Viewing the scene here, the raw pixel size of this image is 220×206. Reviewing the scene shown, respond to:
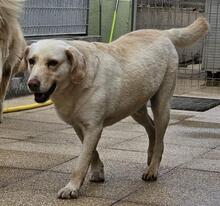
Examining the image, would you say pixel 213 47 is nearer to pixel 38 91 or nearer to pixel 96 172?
pixel 96 172

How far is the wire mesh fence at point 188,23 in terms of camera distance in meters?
12.8

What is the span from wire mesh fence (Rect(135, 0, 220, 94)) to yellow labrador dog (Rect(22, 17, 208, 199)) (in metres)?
7.32

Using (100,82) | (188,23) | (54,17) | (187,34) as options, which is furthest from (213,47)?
(100,82)

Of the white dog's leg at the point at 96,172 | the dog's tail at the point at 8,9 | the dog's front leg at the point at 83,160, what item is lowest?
the white dog's leg at the point at 96,172

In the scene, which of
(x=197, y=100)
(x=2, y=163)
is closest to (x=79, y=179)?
(x=2, y=163)

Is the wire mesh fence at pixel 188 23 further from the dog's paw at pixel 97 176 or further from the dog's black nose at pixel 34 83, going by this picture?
the dog's black nose at pixel 34 83

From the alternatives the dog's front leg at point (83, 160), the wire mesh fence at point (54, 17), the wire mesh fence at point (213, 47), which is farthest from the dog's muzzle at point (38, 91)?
the wire mesh fence at point (213, 47)

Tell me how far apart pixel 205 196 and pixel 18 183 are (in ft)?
4.71

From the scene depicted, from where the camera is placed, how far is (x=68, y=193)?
14.8 ft

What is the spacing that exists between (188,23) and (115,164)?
796 cm

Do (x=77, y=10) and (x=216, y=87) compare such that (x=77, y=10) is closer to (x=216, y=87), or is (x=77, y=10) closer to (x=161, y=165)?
(x=216, y=87)

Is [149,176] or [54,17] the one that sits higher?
[54,17]

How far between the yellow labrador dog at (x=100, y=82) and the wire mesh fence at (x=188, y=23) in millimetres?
7318

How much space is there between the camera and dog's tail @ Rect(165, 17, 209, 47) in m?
5.55
